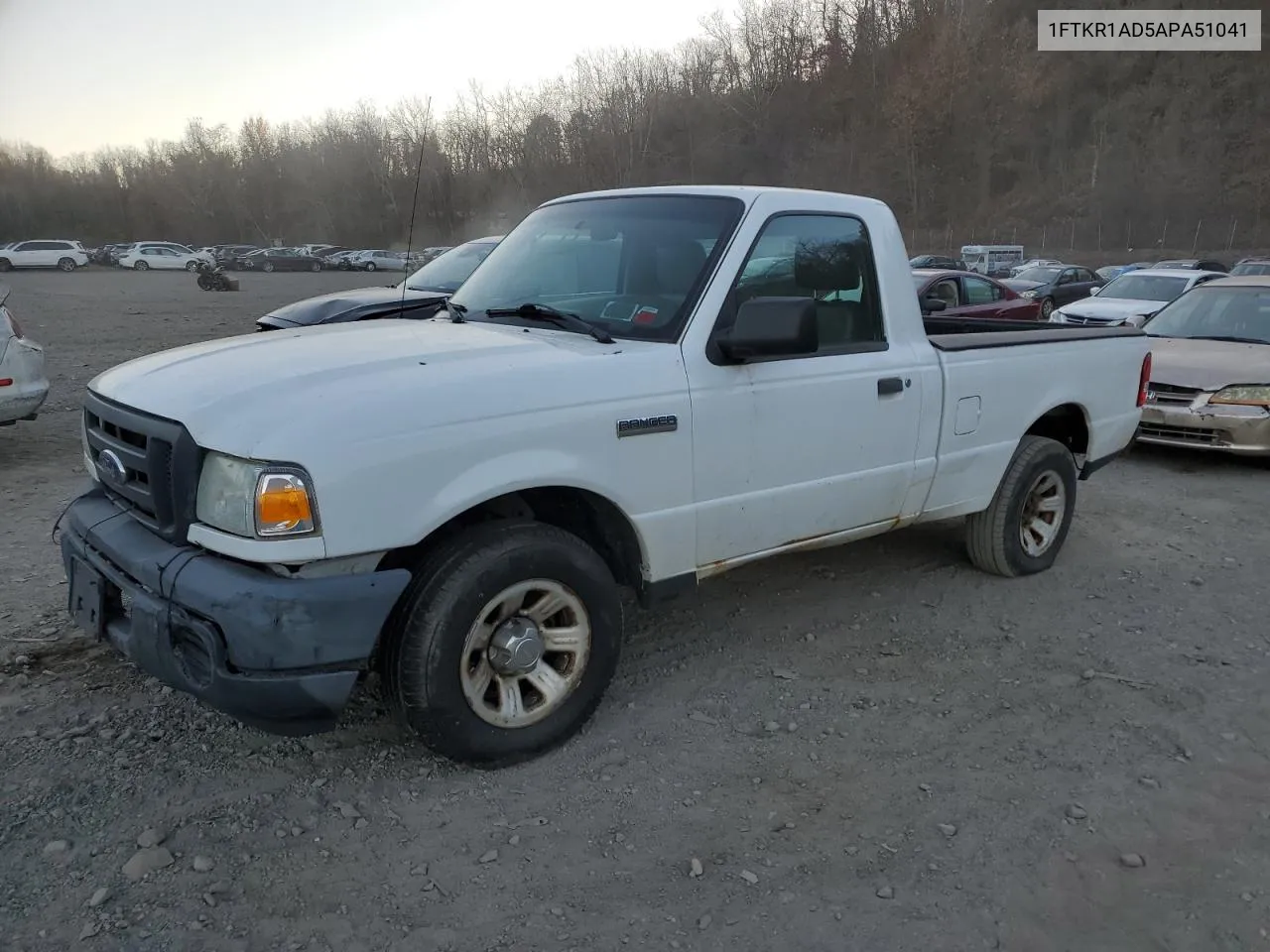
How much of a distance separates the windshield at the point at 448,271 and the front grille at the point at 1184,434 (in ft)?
20.8

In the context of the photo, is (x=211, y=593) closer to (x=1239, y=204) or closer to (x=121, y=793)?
(x=121, y=793)

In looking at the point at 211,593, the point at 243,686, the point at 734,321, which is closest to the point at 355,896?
the point at 243,686

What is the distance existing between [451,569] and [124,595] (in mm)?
1055

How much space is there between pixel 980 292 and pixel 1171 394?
22.7 ft

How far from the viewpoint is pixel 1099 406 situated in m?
5.58

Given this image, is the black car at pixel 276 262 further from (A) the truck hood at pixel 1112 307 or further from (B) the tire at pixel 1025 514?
(B) the tire at pixel 1025 514

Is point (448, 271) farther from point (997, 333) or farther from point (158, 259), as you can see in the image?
point (158, 259)

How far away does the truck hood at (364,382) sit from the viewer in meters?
2.82

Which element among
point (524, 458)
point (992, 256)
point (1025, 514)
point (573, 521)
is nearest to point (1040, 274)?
point (992, 256)

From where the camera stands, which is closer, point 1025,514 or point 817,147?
point 1025,514

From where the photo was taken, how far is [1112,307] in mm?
15047

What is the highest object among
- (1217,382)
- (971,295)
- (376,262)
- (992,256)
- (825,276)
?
(376,262)

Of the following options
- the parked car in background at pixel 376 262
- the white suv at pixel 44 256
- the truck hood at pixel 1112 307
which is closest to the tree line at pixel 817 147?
the parked car in background at pixel 376 262

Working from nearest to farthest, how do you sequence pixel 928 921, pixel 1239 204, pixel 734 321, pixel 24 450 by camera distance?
pixel 928 921 → pixel 734 321 → pixel 24 450 → pixel 1239 204
